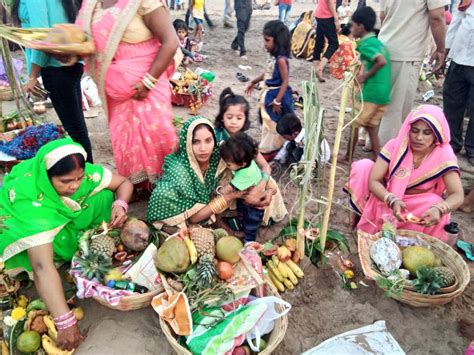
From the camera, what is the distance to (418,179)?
2.93m

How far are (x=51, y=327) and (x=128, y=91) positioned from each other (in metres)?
1.59

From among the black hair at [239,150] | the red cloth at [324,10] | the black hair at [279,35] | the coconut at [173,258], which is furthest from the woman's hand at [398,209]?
the red cloth at [324,10]

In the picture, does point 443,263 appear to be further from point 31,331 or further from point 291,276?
point 31,331

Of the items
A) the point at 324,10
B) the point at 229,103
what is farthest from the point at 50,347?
the point at 324,10

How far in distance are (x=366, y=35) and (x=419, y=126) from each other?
1642mm

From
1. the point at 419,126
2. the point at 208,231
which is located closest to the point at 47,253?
the point at 208,231

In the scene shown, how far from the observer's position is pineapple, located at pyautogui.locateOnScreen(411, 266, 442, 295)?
2.33 metres

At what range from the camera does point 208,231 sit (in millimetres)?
2523

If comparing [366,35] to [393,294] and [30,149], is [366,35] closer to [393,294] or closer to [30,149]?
[393,294]

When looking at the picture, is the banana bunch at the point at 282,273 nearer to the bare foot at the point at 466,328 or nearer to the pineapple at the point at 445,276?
the pineapple at the point at 445,276

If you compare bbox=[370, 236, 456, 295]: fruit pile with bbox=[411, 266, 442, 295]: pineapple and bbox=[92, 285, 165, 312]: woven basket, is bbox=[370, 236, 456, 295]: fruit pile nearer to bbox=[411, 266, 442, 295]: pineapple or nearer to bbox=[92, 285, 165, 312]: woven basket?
bbox=[411, 266, 442, 295]: pineapple

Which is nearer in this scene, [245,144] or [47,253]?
[47,253]

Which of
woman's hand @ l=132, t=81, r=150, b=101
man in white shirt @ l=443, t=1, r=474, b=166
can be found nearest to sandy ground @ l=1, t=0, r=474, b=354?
woman's hand @ l=132, t=81, r=150, b=101

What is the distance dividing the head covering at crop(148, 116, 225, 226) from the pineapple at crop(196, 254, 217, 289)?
0.58 metres
